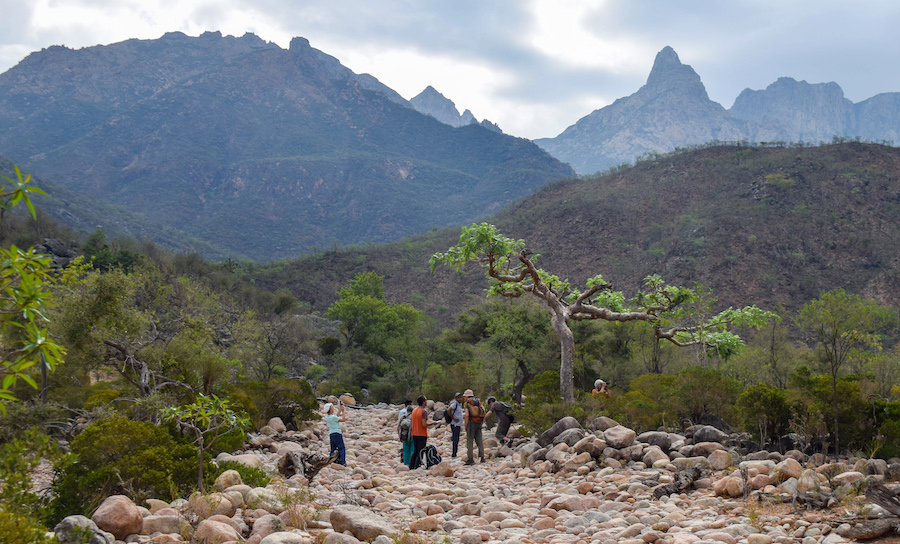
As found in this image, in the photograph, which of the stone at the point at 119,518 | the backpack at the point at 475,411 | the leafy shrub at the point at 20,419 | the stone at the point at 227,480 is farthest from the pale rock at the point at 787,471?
the leafy shrub at the point at 20,419

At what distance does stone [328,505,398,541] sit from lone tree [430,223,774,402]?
7.32 metres

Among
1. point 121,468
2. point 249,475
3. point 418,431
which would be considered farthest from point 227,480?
point 418,431

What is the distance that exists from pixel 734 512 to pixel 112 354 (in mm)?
12583

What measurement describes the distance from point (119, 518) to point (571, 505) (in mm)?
5649

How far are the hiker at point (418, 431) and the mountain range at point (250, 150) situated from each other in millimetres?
98912

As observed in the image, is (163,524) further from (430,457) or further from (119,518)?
(430,457)

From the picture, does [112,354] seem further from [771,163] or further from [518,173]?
[518,173]

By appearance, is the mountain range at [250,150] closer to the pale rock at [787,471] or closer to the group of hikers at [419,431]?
the group of hikers at [419,431]

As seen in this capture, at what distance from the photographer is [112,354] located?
12.9 meters

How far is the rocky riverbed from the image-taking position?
19.6ft

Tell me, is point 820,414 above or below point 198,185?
below

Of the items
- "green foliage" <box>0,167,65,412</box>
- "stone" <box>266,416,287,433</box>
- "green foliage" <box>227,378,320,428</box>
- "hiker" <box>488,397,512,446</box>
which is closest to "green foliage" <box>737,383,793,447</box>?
"hiker" <box>488,397,512,446</box>

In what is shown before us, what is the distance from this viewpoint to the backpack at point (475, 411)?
44.0 ft

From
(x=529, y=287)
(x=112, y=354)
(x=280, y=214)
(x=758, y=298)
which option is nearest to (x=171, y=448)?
A: (x=112, y=354)
